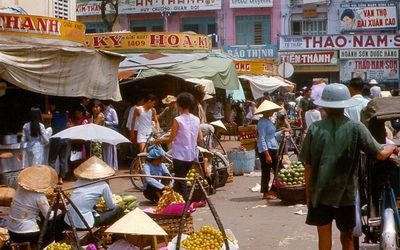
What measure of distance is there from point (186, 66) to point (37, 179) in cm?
1164

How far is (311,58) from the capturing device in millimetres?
35812

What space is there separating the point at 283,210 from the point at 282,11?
28556 mm

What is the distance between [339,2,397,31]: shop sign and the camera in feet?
119

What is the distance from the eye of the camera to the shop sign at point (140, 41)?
65.5ft

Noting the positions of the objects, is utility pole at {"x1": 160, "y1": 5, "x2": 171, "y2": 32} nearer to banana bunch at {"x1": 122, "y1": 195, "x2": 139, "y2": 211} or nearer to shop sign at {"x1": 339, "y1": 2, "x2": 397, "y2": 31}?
shop sign at {"x1": 339, "y1": 2, "x2": 397, "y2": 31}

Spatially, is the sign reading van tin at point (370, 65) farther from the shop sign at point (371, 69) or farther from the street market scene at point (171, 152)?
the street market scene at point (171, 152)

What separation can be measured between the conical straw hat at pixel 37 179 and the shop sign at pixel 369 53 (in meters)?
30.1

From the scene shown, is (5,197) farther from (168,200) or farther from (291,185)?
(291,185)

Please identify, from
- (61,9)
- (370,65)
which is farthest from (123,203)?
(370,65)

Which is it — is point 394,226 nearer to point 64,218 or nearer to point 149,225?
point 149,225

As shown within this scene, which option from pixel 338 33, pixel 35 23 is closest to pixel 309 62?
pixel 338 33

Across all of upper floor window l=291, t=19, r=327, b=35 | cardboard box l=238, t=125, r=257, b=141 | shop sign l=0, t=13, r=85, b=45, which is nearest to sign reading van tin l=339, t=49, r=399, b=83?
upper floor window l=291, t=19, r=327, b=35

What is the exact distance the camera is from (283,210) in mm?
10164

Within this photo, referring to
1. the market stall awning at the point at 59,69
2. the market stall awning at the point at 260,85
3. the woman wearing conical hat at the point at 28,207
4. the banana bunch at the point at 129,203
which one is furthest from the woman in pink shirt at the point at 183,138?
the market stall awning at the point at 260,85
